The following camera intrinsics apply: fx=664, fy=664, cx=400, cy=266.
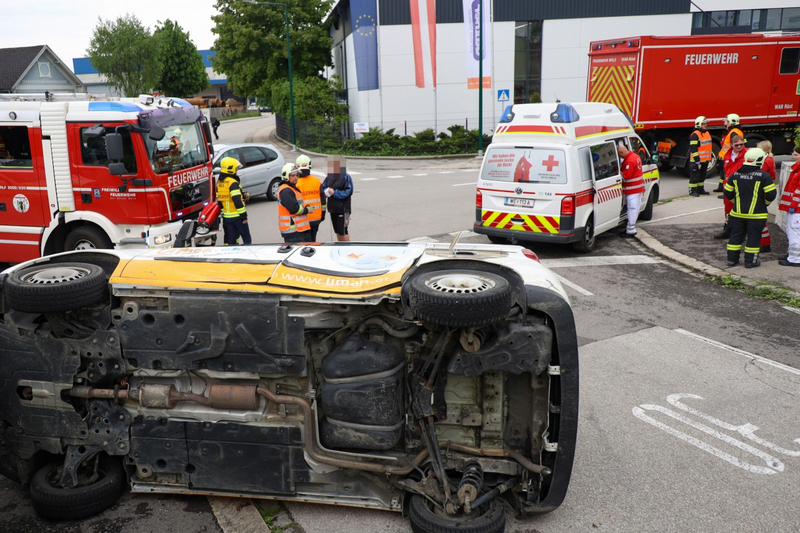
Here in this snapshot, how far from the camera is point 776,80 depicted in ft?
65.1

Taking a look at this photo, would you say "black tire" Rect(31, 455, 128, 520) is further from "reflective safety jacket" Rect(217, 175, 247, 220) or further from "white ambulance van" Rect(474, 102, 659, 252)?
"white ambulance van" Rect(474, 102, 659, 252)

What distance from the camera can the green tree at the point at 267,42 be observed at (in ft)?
124

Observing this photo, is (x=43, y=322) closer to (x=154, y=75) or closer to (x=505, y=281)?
(x=505, y=281)

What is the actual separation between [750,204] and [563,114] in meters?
3.17

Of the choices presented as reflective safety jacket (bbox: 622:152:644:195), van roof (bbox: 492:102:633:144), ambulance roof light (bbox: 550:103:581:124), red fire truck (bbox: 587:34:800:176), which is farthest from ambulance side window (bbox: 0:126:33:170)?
red fire truck (bbox: 587:34:800:176)

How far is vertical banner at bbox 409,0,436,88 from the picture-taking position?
94.4 feet

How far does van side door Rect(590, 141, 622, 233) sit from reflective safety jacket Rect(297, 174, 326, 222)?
4684 mm

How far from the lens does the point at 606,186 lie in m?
11.7

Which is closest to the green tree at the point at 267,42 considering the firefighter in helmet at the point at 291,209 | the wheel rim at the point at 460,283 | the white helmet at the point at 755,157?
the firefighter in helmet at the point at 291,209

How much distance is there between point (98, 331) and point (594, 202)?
29.2 ft

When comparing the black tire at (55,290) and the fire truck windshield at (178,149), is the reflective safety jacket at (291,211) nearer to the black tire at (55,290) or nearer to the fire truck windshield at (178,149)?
the fire truck windshield at (178,149)

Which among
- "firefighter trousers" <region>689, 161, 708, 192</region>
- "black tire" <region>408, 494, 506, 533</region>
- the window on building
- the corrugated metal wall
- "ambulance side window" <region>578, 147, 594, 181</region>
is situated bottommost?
"black tire" <region>408, 494, 506, 533</region>

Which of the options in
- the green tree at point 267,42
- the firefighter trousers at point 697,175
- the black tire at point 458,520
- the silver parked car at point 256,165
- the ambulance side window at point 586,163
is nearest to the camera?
the black tire at point 458,520

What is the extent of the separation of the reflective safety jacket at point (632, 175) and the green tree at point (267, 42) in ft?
94.2
